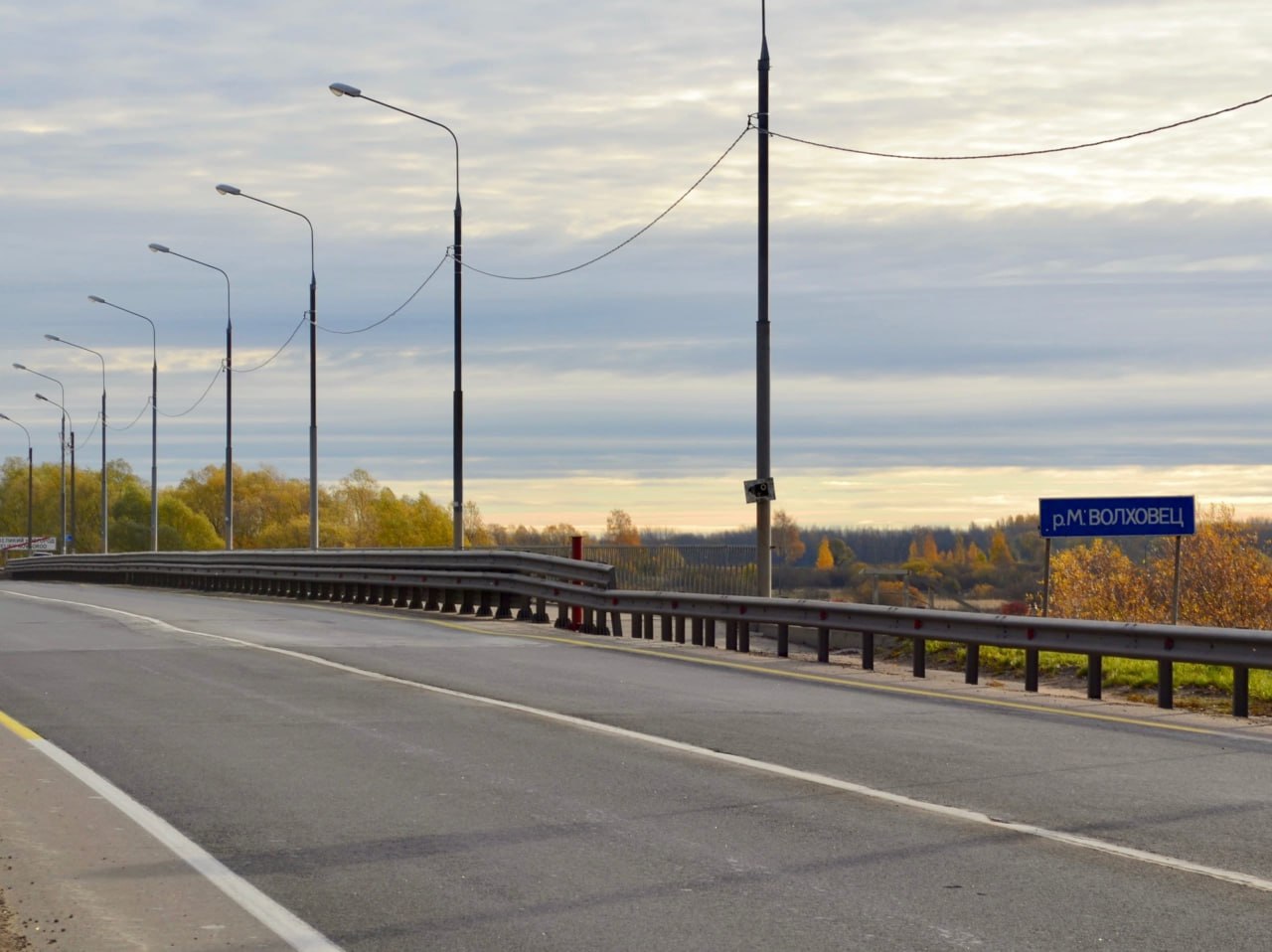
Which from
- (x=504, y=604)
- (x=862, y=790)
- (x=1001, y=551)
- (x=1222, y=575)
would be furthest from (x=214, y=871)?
(x=1001, y=551)

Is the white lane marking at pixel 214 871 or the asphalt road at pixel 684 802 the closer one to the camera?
the white lane marking at pixel 214 871

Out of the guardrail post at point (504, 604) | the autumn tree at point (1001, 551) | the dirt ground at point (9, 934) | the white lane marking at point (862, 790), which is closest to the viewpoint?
the dirt ground at point (9, 934)

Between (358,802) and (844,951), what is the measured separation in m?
3.76

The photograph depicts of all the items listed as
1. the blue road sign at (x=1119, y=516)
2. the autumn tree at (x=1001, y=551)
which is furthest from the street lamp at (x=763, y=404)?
the autumn tree at (x=1001, y=551)

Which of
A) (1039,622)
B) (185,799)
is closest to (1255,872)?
(185,799)

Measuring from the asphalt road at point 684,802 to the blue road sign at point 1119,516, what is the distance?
12.1ft

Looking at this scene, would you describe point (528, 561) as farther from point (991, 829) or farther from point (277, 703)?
point (991, 829)

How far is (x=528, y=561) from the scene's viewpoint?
80.7 ft

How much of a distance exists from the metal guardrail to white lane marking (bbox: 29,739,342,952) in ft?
27.8

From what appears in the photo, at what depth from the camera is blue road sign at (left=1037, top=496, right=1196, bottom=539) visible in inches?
708

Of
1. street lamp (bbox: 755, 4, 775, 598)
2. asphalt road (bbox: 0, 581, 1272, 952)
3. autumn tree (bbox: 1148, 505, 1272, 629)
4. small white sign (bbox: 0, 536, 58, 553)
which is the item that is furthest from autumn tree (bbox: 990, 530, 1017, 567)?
small white sign (bbox: 0, 536, 58, 553)

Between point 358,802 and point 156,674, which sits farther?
point 156,674

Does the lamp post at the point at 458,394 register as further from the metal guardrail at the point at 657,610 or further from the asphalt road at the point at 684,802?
the asphalt road at the point at 684,802

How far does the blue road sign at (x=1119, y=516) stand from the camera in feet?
59.0
